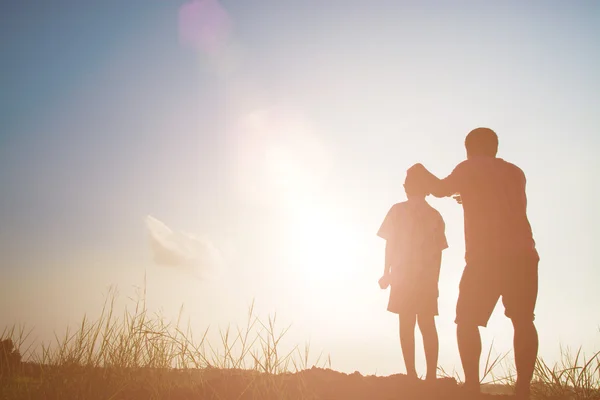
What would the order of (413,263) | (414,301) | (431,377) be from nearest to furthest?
(431,377)
(414,301)
(413,263)

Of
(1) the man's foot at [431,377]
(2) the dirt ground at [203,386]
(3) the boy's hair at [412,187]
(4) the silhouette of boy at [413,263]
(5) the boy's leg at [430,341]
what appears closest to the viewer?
(2) the dirt ground at [203,386]

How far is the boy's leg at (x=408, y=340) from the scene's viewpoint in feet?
18.0

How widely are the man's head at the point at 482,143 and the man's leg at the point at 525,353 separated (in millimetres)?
1675

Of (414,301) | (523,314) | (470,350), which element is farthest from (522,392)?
(414,301)

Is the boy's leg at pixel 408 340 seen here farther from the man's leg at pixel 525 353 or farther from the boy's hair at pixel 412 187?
the boy's hair at pixel 412 187

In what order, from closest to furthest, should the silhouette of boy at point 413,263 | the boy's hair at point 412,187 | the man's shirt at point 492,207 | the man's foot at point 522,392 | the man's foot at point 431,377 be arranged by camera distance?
the man's foot at point 522,392
the man's shirt at point 492,207
the man's foot at point 431,377
the silhouette of boy at point 413,263
the boy's hair at point 412,187

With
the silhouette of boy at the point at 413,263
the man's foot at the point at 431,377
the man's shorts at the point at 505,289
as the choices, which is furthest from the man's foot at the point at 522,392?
the silhouette of boy at the point at 413,263

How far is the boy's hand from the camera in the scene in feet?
19.7

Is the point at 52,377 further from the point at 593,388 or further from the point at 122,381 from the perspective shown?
the point at 593,388

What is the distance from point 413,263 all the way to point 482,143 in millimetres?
1976

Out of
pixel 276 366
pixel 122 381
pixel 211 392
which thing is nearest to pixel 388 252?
pixel 276 366

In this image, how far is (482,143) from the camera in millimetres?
4648

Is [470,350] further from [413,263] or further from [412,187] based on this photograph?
[412,187]

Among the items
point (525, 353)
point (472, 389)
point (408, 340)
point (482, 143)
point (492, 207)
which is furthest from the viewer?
point (408, 340)
